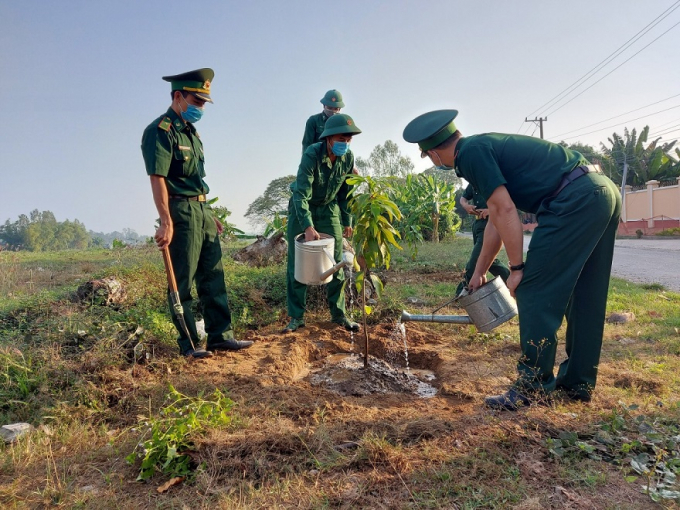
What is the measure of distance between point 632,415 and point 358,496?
59.2 inches

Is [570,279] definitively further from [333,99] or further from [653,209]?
[653,209]

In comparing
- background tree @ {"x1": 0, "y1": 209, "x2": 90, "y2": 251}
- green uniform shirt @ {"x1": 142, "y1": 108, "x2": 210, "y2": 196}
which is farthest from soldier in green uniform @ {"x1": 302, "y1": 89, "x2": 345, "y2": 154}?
background tree @ {"x1": 0, "y1": 209, "x2": 90, "y2": 251}

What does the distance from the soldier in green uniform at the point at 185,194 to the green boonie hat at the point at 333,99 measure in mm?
1836

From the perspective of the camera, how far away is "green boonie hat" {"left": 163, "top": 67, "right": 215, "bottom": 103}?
3256 mm

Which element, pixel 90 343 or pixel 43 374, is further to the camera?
pixel 90 343

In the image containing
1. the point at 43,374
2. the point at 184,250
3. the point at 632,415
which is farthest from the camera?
the point at 184,250

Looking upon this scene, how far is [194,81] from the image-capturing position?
328 centimetres

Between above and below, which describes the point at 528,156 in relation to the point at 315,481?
above

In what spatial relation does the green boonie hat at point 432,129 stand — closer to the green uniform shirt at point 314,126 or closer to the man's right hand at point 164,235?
the man's right hand at point 164,235

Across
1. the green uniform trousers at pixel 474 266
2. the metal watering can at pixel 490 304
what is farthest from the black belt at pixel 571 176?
the green uniform trousers at pixel 474 266

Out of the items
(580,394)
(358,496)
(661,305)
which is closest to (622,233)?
(661,305)

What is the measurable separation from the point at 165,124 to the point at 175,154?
0.72ft

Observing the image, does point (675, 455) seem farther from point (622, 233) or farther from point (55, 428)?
point (622, 233)

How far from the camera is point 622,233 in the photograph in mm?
22516
